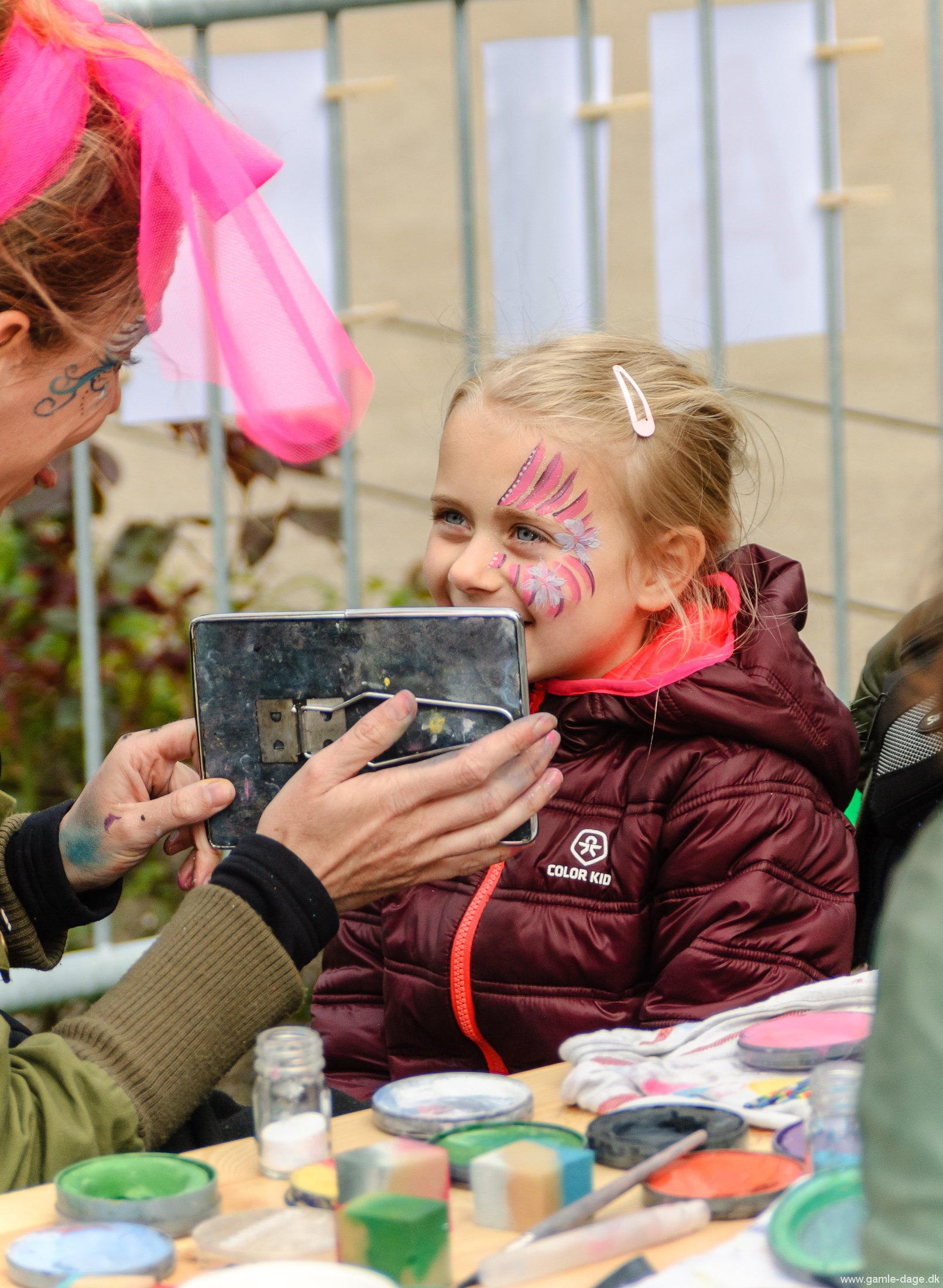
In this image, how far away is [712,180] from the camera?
2.90 metres

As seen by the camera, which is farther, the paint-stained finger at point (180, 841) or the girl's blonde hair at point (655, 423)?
the girl's blonde hair at point (655, 423)

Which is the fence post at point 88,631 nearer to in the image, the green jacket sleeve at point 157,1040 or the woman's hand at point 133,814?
the woman's hand at point 133,814

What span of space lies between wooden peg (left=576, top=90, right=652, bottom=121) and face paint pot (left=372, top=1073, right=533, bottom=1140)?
201 cm

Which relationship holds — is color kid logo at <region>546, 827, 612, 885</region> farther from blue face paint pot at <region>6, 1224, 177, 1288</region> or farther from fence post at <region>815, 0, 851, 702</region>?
fence post at <region>815, 0, 851, 702</region>

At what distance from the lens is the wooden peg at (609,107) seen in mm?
2732

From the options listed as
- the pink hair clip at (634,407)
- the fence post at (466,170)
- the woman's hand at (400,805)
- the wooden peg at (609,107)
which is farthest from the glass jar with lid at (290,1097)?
the wooden peg at (609,107)

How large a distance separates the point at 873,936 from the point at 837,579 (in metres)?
1.50

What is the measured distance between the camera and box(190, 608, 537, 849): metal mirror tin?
156 cm

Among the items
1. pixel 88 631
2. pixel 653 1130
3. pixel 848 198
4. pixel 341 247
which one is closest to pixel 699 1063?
pixel 653 1130

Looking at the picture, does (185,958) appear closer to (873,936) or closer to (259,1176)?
(259,1176)

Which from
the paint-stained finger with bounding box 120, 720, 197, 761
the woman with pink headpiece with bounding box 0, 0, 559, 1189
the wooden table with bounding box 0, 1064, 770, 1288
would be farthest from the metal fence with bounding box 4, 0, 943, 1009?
the wooden table with bounding box 0, 1064, 770, 1288

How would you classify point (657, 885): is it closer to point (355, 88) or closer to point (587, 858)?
point (587, 858)

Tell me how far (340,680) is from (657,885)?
0.52m

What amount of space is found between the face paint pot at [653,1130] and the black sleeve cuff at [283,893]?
1.05 feet
